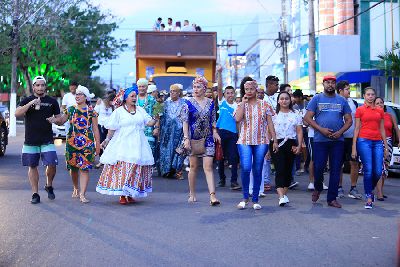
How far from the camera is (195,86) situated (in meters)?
10.8

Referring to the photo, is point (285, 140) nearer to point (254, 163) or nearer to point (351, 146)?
point (254, 163)

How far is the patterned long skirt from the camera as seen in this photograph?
1071 cm

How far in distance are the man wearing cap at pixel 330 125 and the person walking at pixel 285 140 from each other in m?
0.53

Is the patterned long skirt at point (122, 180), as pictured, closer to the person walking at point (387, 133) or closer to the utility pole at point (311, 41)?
the person walking at point (387, 133)

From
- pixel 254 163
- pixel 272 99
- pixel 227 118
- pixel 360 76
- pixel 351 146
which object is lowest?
pixel 254 163

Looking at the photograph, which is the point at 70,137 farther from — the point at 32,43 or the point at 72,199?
the point at 32,43

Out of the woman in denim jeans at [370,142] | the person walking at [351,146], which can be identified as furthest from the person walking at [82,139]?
the person walking at [351,146]

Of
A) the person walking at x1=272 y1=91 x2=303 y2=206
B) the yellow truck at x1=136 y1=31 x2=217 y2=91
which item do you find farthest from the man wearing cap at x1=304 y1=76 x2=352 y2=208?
the yellow truck at x1=136 y1=31 x2=217 y2=91

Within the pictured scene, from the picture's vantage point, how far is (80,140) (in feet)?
36.4

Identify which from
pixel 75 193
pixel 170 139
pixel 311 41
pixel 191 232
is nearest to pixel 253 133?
pixel 191 232

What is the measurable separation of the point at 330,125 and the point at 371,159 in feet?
2.75

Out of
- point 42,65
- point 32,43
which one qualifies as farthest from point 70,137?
point 42,65

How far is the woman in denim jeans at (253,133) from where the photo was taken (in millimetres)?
10391

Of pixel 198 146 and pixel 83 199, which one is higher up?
pixel 198 146
